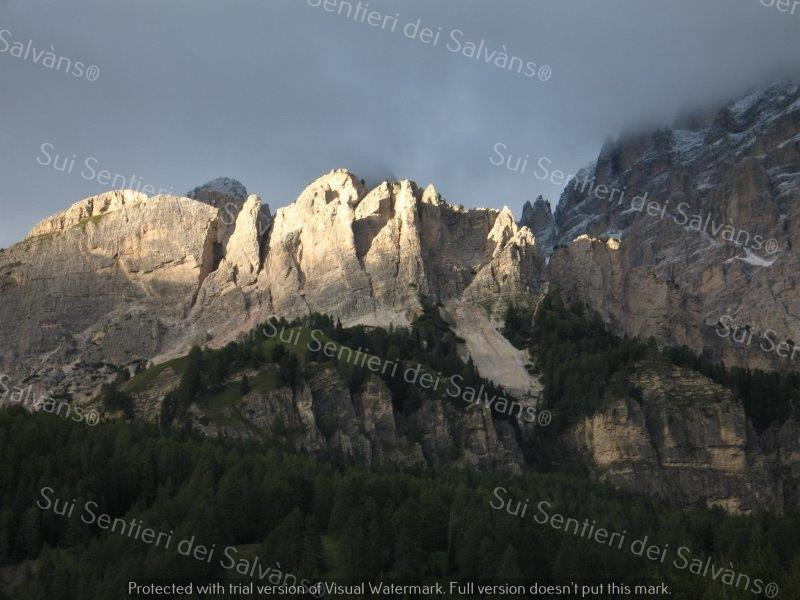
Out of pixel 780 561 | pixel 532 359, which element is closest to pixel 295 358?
pixel 532 359

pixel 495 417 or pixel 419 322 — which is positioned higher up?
pixel 419 322

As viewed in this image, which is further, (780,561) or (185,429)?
(185,429)

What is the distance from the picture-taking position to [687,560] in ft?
358

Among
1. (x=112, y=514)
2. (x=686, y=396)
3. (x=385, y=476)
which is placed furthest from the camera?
(x=686, y=396)

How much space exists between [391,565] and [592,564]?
16289 mm

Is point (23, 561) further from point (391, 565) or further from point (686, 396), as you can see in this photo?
point (686, 396)

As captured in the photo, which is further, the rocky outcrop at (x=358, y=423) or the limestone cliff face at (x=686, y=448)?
the rocky outcrop at (x=358, y=423)

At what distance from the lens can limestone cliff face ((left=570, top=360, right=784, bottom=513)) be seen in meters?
160

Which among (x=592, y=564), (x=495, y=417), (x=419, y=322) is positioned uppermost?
(x=419, y=322)

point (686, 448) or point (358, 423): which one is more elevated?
point (686, 448)

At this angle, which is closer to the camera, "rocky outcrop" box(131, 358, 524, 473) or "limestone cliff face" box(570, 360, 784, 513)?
"limestone cliff face" box(570, 360, 784, 513)

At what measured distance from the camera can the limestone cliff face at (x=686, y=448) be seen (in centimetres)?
15975

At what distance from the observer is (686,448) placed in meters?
165

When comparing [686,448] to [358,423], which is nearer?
[686,448]
